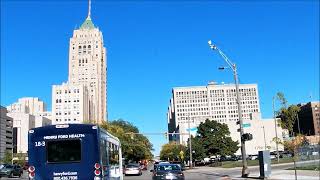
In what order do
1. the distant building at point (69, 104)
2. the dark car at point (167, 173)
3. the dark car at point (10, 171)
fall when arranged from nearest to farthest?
the dark car at point (167, 173) < the dark car at point (10, 171) < the distant building at point (69, 104)

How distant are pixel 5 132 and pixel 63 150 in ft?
595

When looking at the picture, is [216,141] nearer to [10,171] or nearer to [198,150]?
[198,150]

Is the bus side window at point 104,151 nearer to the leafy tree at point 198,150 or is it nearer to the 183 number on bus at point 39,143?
the 183 number on bus at point 39,143

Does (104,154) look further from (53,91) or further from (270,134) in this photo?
(270,134)

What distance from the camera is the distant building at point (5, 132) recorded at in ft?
601

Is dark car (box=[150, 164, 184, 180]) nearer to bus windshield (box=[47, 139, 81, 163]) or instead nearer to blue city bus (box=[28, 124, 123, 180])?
blue city bus (box=[28, 124, 123, 180])

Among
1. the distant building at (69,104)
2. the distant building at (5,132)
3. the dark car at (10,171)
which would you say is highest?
the distant building at (69,104)

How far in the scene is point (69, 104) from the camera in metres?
194

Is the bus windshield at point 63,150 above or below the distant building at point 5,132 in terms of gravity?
below

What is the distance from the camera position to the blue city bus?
59.2ft

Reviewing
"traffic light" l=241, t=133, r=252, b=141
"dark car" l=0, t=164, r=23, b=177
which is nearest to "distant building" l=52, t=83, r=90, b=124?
"dark car" l=0, t=164, r=23, b=177

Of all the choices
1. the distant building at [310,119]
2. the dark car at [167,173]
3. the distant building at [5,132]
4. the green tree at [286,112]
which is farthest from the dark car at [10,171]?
the distant building at [310,119]

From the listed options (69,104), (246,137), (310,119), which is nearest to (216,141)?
(246,137)

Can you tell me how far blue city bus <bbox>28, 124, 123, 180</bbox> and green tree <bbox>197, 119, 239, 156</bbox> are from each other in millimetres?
86036
